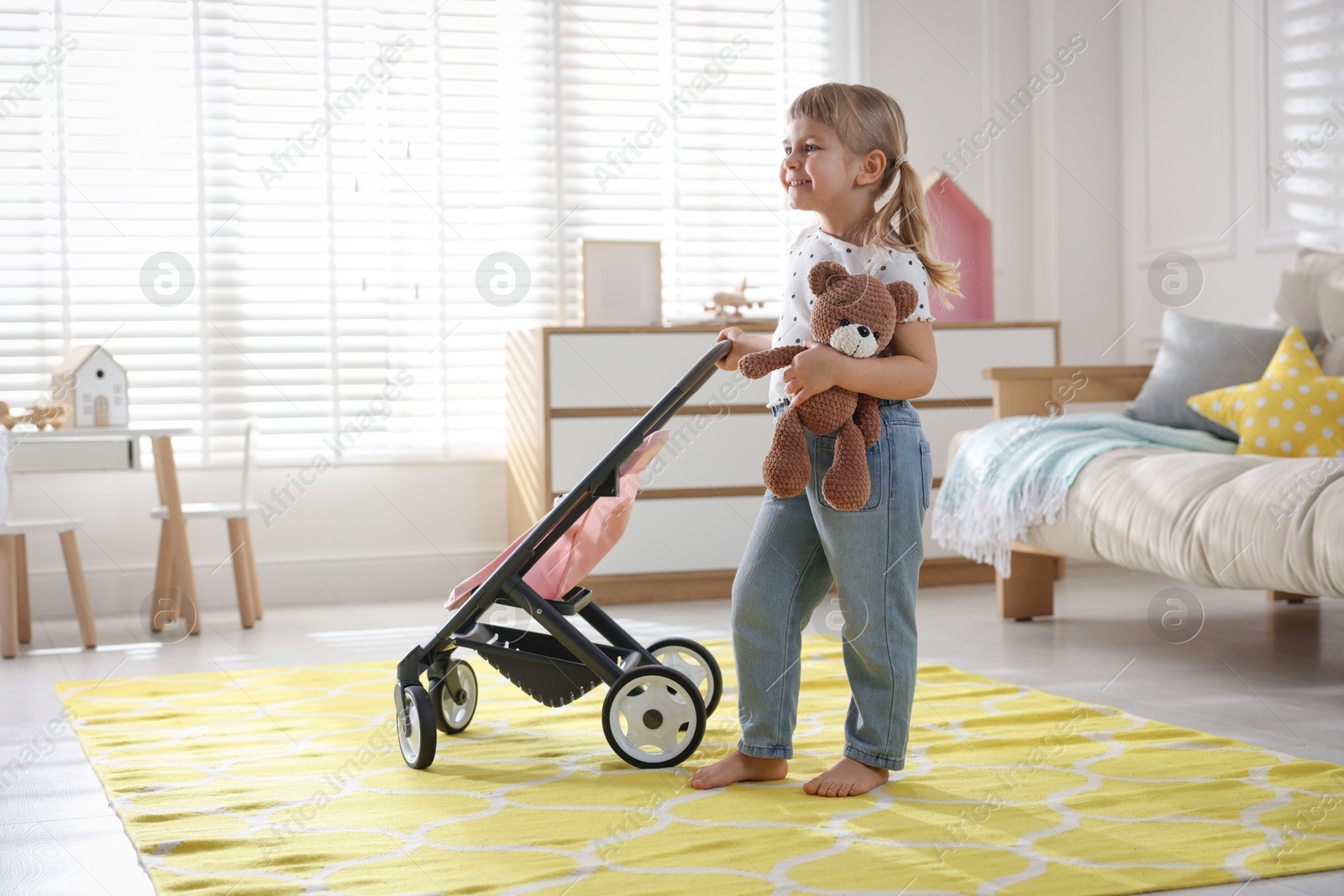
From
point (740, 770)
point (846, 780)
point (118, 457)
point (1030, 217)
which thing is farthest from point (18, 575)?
point (1030, 217)

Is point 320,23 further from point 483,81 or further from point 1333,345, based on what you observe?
point 1333,345

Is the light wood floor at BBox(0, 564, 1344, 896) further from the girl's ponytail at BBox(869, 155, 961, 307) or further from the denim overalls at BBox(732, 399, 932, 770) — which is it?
the girl's ponytail at BBox(869, 155, 961, 307)

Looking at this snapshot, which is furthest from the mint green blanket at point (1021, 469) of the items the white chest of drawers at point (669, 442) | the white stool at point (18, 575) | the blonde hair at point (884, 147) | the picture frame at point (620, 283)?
the white stool at point (18, 575)

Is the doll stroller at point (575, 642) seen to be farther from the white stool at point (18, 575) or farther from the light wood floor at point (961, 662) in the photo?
the white stool at point (18, 575)

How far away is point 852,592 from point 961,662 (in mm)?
1202

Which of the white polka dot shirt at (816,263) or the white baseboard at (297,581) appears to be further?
the white baseboard at (297,581)

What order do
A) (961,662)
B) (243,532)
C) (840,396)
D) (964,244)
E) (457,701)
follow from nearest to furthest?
(840,396), (457,701), (961,662), (243,532), (964,244)

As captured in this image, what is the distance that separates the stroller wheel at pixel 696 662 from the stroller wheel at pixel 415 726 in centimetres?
42

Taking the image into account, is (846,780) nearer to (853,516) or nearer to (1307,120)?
(853,516)

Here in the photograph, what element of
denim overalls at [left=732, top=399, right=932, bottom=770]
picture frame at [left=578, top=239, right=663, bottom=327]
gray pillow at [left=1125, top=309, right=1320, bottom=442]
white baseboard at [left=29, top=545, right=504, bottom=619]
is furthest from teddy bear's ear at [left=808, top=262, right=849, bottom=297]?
white baseboard at [left=29, top=545, right=504, bottom=619]

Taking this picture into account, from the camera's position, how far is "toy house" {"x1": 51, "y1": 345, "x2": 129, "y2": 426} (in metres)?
3.51

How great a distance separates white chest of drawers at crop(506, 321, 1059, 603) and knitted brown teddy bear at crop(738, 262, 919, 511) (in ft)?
6.86

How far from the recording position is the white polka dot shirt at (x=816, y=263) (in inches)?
71.4

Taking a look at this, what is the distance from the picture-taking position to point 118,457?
11.0ft
